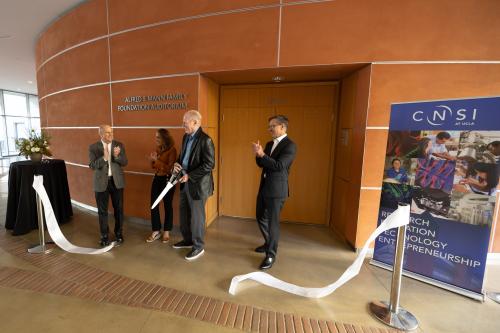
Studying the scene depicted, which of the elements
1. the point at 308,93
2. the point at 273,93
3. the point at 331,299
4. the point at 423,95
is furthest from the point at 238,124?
the point at 331,299

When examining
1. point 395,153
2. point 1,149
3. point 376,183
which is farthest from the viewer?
point 1,149

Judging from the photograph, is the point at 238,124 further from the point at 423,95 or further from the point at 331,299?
the point at 331,299

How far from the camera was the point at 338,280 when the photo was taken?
221 cm

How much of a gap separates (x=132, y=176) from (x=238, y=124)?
→ 2.09 meters

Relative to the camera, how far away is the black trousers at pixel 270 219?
107 inches

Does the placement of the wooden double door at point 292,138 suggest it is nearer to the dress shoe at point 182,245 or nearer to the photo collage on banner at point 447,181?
the dress shoe at point 182,245

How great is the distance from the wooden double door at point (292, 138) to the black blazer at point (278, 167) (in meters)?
1.42

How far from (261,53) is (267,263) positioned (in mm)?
2717

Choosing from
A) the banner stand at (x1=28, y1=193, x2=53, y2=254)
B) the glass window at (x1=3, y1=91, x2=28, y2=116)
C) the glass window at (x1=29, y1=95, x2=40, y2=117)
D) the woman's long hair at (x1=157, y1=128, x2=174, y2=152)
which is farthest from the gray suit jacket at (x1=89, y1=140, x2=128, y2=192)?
the glass window at (x1=29, y1=95, x2=40, y2=117)

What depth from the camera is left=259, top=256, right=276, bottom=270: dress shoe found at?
273 cm

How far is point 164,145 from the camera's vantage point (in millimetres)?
3172

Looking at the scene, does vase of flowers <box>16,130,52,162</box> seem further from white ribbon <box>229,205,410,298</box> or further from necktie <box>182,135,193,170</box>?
white ribbon <box>229,205,410,298</box>

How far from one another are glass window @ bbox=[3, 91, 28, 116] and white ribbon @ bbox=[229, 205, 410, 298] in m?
17.9

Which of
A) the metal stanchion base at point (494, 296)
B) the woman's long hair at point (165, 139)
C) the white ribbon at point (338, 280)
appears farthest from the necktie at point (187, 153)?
the metal stanchion base at point (494, 296)
